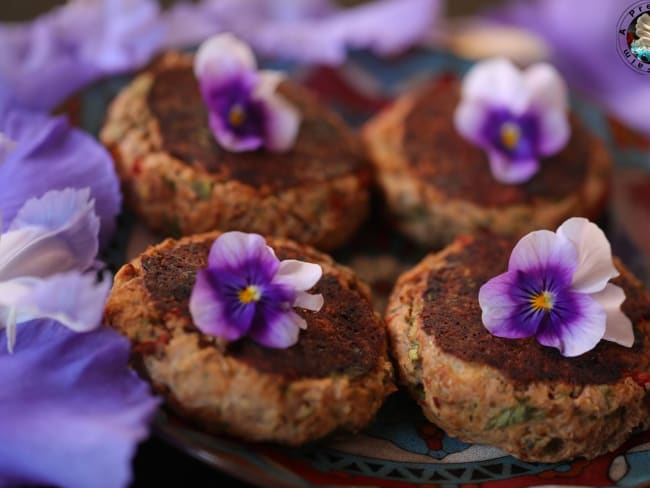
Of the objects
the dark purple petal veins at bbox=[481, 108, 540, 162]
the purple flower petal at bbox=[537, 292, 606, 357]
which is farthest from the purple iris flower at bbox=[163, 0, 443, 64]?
the purple flower petal at bbox=[537, 292, 606, 357]

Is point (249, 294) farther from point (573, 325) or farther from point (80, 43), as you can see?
point (80, 43)

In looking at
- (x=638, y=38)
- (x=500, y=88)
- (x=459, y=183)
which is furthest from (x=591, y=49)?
(x=459, y=183)

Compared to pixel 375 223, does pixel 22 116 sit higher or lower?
higher

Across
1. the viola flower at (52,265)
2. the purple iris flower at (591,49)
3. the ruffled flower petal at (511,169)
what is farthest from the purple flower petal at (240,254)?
the purple iris flower at (591,49)

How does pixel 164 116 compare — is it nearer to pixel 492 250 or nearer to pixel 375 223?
pixel 375 223

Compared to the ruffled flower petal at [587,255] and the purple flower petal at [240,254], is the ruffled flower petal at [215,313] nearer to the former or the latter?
the purple flower petal at [240,254]

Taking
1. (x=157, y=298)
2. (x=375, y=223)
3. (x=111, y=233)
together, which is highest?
(x=157, y=298)

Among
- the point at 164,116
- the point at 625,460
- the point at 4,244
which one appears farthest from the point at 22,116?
the point at 625,460
